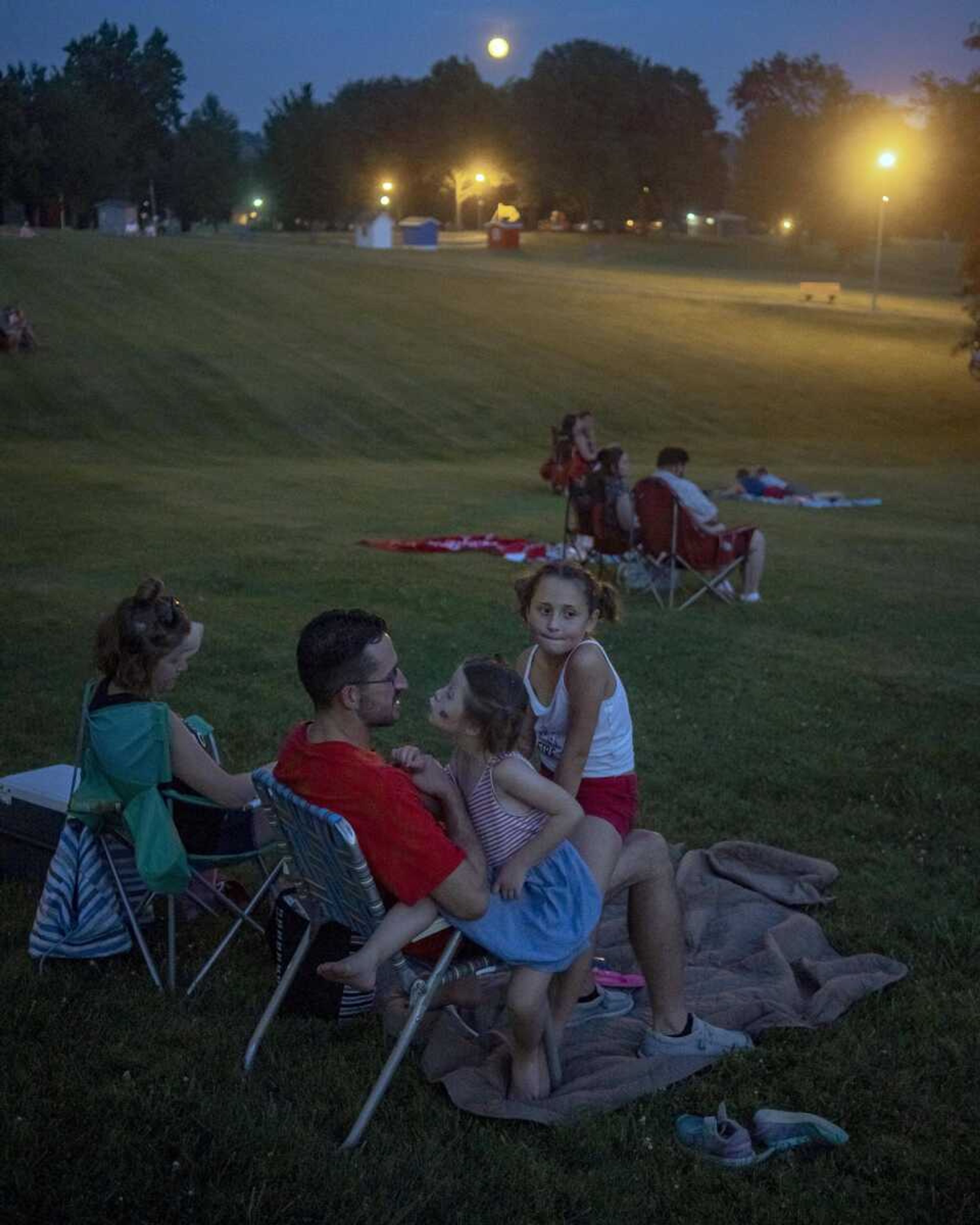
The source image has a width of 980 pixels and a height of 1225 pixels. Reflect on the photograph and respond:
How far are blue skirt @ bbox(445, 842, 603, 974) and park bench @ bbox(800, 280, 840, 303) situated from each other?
4345 cm

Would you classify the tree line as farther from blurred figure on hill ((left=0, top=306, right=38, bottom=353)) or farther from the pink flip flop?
the pink flip flop

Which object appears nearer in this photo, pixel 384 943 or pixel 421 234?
pixel 384 943

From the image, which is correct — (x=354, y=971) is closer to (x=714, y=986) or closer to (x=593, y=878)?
(x=593, y=878)

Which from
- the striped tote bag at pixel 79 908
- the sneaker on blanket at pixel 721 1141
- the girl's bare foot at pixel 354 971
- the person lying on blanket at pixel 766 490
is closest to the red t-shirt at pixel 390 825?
the girl's bare foot at pixel 354 971

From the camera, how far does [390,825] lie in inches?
119

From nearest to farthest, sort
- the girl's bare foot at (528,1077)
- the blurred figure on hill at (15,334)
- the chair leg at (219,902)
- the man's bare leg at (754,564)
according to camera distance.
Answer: the girl's bare foot at (528,1077) < the chair leg at (219,902) < the man's bare leg at (754,564) < the blurred figure on hill at (15,334)

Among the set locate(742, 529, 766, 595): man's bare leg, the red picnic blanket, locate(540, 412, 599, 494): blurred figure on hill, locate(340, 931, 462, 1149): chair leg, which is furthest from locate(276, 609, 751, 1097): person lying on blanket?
locate(540, 412, 599, 494): blurred figure on hill

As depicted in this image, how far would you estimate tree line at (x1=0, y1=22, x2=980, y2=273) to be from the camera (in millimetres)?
73312

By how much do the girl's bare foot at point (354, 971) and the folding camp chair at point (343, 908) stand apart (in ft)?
0.33

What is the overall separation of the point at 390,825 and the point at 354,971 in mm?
344

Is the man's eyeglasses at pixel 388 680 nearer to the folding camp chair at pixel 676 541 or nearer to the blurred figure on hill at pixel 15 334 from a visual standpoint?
the folding camp chair at pixel 676 541

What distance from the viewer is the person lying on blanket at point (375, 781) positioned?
3029 mm

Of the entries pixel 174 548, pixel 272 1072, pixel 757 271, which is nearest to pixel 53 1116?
pixel 272 1072

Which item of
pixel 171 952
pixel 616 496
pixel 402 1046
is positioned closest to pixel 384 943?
pixel 402 1046
